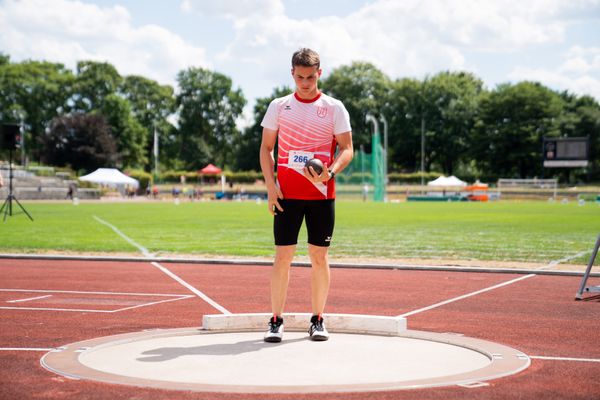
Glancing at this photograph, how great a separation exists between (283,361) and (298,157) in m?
1.77

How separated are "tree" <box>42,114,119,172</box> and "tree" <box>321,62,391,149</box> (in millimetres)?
36087

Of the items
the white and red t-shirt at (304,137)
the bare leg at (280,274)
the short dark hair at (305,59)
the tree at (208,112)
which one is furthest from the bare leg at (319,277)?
the tree at (208,112)

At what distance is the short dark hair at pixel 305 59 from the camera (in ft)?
22.0

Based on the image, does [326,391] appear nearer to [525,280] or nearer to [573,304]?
[573,304]

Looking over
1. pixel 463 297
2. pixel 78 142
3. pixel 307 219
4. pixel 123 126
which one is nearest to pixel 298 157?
pixel 307 219

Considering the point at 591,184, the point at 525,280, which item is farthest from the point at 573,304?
the point at 591,184

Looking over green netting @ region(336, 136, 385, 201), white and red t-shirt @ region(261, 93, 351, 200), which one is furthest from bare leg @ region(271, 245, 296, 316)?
green netting @ region(336, 136, 385, 201)

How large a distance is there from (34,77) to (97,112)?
11.9 meters

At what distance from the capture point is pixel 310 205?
692 centimetres

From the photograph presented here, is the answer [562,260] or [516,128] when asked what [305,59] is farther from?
[516,128]

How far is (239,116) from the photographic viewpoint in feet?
441

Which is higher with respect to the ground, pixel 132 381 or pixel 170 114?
pixel 170 114

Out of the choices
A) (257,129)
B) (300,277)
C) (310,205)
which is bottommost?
(300,277)

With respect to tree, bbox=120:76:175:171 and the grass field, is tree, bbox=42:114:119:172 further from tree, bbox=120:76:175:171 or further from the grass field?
the grass field
